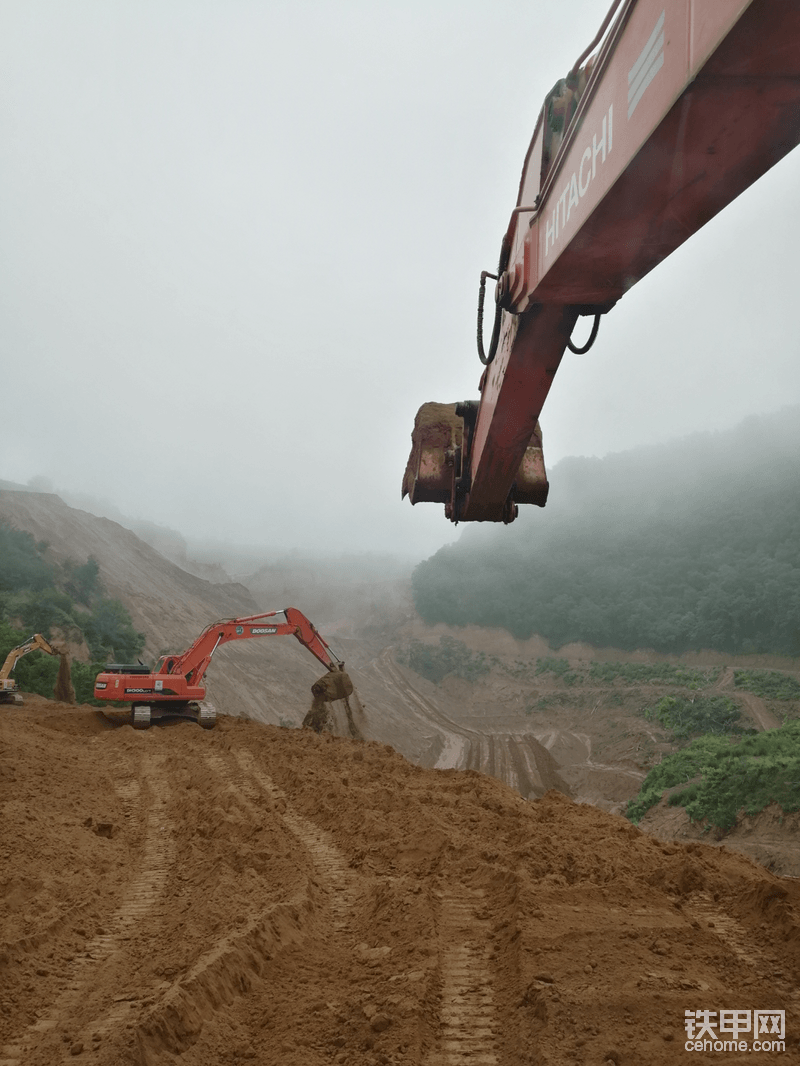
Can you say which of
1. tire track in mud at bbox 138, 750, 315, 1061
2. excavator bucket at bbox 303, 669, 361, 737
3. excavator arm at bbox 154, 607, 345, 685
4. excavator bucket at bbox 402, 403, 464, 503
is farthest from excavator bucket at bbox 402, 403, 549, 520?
excavator arm at bbox 154, 607, 345, 685

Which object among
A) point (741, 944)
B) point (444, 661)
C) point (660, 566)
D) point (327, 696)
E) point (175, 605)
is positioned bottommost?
point (444, 661)

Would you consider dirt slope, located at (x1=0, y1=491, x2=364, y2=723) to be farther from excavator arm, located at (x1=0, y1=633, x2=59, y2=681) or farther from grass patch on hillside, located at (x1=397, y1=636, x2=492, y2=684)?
excavator arm, located at (x1=0, y1=633, x2=59, y2=681)

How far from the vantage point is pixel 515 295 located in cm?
364

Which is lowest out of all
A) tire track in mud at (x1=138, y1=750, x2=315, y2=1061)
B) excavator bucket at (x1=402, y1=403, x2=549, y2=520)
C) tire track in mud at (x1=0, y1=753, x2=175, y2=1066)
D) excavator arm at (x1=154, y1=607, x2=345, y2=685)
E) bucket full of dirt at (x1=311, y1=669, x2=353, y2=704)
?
tire track in mud at (x1=0, y1=753, x2=175, y2=1066)

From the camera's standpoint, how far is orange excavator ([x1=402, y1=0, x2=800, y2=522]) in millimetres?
1738

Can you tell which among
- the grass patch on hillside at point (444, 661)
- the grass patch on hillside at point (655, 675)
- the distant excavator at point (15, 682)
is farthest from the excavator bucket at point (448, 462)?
the grass patch on hillside at point (444, 661)

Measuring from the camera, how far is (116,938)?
4473mm

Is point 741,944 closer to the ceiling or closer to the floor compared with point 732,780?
closer to the ceiling

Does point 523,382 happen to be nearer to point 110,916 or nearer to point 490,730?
point 110,916

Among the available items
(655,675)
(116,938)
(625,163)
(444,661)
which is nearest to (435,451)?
(625,163)

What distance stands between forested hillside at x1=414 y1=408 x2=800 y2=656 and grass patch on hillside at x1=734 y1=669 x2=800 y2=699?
6.68 m

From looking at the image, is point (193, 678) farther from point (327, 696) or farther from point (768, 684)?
point (768, 684)

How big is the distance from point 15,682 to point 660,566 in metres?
50.4

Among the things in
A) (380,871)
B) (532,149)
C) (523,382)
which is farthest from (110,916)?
(532,149)
